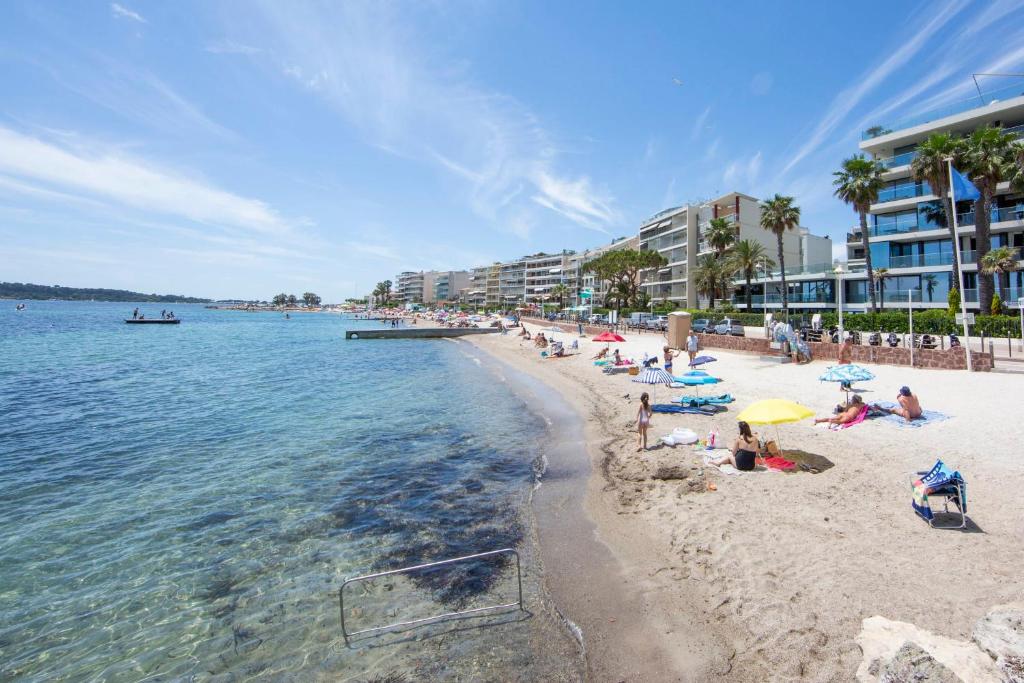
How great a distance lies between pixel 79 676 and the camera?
6027mm

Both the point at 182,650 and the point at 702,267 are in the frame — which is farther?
the point at 702,267

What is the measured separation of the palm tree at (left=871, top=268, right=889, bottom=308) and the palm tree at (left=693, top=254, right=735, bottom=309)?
14.1 m

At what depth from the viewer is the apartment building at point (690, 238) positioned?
204 ft

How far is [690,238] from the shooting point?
2680 inches

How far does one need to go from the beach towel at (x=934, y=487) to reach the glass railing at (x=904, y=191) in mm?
→ 42541

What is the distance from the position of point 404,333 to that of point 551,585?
65.8 meters

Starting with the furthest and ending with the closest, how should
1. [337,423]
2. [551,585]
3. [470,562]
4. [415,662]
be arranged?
[337,423] < [470,562] < [551,585] < [415,662]

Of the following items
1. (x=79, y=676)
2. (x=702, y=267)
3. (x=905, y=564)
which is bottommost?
(x=79, y=676)

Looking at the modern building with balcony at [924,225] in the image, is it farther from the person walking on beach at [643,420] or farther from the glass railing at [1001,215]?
the person walking on beach at [643,420]

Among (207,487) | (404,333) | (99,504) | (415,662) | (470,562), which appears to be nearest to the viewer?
(415,662)

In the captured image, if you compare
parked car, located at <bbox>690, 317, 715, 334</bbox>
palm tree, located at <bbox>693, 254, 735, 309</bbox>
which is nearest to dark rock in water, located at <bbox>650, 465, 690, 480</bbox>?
parked car, located at <bbox>690, 317, 715, 334</bbox>

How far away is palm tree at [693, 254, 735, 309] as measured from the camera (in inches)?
2152

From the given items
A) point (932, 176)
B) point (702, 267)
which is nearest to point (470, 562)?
point (932, 176)

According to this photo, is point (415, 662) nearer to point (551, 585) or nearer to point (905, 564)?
point (551, 585)
